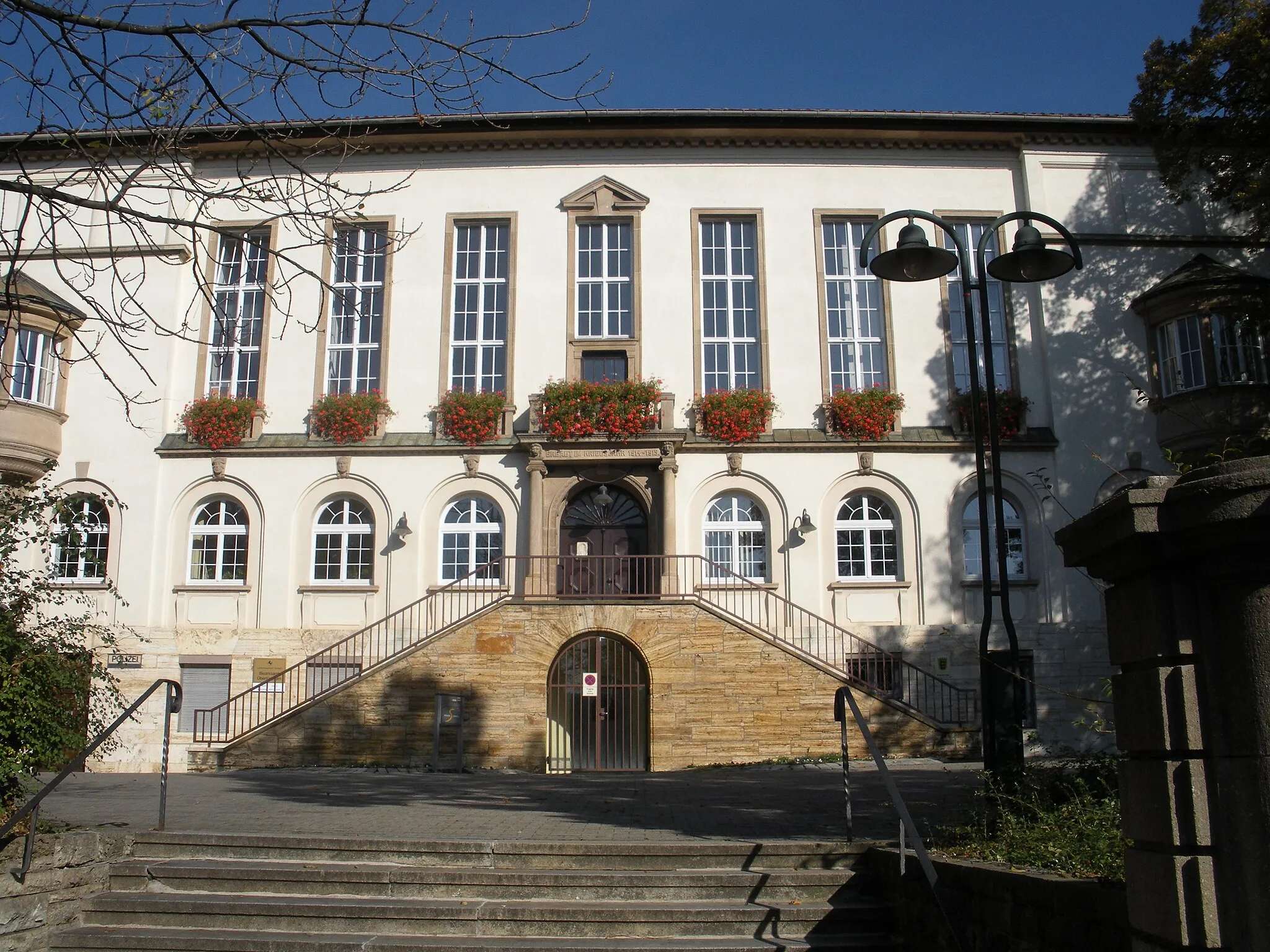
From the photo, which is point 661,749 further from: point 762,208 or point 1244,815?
point 1244,815

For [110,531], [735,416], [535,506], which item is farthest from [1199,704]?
[110,531]

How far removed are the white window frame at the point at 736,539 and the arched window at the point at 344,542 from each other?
6734 mm

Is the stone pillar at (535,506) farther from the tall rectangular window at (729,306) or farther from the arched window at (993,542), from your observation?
the arched window at (993,542)

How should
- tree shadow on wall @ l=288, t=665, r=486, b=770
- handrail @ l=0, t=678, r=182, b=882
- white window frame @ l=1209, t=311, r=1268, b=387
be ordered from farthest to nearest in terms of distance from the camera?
white window frame @ l=1209, t=311, r=1268, b=387 < tree shadow on wall @ l=288, t=665, r=486, b=770 < handrail @ l=0, t=678, r=182, b=882

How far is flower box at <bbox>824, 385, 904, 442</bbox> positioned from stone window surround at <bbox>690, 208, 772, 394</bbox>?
1518 mm

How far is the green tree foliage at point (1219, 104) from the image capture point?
1791 centimetres

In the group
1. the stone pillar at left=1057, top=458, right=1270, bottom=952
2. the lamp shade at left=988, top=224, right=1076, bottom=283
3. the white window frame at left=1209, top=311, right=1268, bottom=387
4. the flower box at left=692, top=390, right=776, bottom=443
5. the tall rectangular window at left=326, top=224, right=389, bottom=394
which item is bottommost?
the stone pillar at left=1057, top=458, right=1270, bottom=952

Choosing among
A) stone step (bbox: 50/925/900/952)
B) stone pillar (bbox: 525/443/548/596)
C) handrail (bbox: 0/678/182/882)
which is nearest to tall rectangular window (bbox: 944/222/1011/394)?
stone pillar (bbox: 525/443/548/596)

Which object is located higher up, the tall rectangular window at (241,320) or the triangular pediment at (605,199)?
the triangular pediment at (605,199)

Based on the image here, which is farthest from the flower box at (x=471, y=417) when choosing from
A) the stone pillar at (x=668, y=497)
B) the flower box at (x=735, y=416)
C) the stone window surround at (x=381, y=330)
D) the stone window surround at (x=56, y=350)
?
the stone window surround at (x=56, y=350)

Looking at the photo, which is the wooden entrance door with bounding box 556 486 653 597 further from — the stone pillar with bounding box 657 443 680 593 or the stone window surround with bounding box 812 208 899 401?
the stone window surround with bounding box 812 208 899 401

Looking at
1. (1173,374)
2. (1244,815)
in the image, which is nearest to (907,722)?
(1173,374)

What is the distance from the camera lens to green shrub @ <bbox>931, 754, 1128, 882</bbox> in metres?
5.73

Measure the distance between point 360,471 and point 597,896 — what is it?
1529cm
